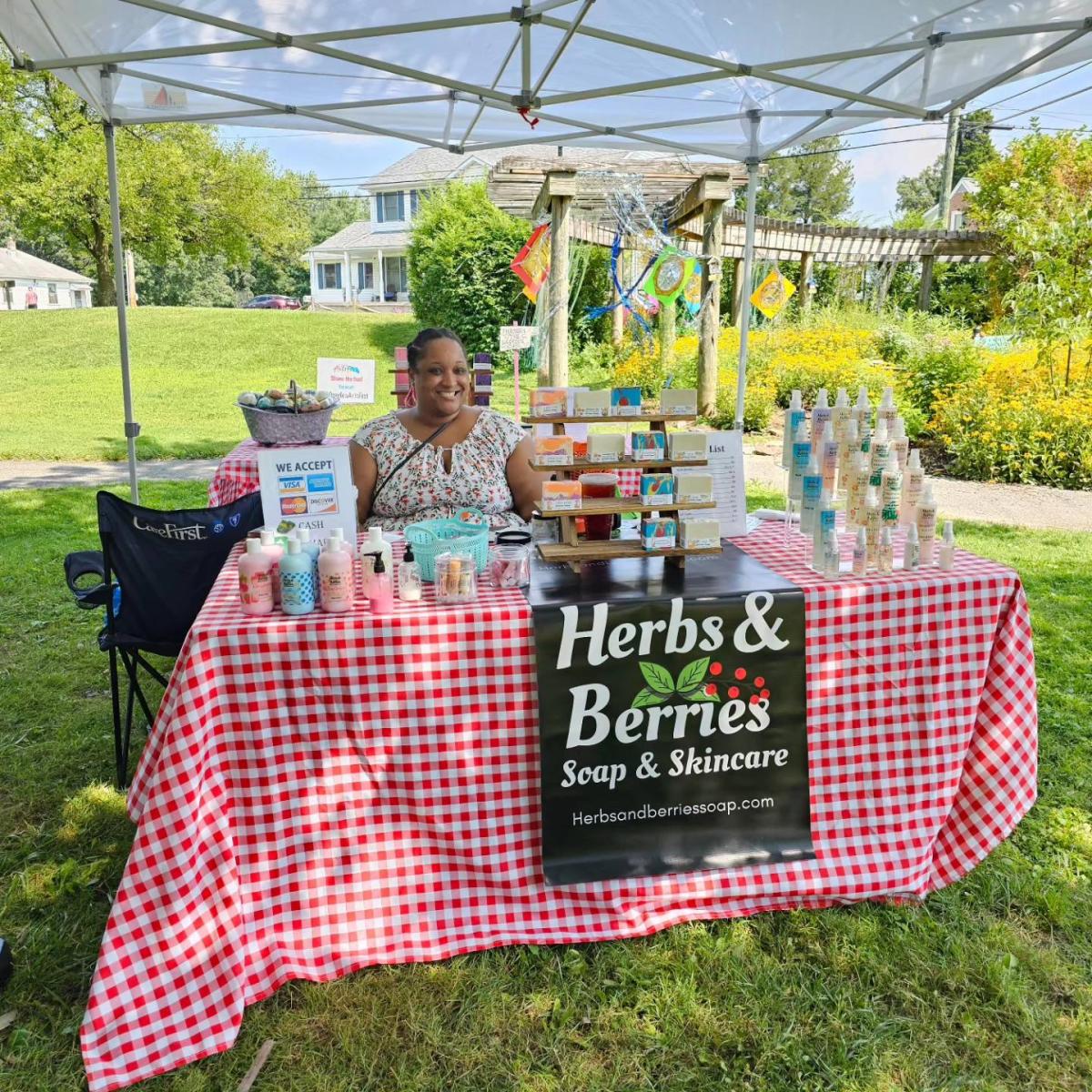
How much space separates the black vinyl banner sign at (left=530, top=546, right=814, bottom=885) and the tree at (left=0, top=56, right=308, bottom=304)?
19.7m

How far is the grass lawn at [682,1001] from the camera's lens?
1841 mm

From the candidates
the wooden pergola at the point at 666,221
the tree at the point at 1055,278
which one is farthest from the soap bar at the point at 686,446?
the tree at the point at 1055,278

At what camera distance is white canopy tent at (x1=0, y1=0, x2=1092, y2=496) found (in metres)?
3.16

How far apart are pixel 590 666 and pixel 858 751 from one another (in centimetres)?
82

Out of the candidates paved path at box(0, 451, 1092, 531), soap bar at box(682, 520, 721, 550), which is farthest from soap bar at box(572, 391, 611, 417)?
paved path at box(0, 451, 1092, 531)

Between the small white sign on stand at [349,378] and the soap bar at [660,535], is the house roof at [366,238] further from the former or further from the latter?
the soap bar at [660,535]

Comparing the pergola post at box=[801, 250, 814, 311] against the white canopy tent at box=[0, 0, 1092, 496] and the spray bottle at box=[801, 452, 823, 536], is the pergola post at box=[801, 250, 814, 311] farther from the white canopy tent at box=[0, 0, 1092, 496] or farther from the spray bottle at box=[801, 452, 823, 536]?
the spray bottle at box=[801, 452, 823, 536]

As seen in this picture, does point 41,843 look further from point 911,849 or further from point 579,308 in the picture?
point 579,308

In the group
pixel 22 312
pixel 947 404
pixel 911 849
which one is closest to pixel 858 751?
pixel 911 849

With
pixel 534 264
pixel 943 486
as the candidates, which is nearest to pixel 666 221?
pixel 534 264

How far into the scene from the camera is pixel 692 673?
218cm

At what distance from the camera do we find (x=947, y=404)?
28.1 feet

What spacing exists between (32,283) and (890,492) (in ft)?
154

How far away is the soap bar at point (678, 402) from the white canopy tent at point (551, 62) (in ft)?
5.41
